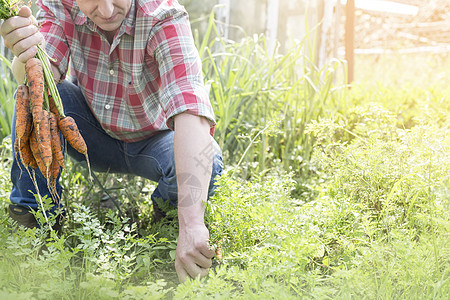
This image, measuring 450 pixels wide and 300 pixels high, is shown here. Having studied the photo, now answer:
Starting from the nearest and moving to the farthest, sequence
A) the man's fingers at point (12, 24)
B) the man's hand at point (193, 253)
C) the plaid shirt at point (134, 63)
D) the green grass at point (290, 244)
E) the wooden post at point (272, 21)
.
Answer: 1. the green grass at point (290, 244)
2. the man's hand at point (193, 253)
3. the man's fingers at point (12, 24)
4. the plaid shirt at point (134, 63)
5. the wooden post at point (272, 21)

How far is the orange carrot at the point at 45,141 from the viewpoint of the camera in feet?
5.05

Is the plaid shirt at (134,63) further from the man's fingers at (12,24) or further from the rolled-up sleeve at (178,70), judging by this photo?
the man's fingers at (12,24)

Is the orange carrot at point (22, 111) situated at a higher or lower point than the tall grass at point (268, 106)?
higher

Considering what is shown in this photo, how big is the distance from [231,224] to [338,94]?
1.58 m

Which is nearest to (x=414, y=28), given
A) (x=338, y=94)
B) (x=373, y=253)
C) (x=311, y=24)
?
(x=311, y=24)

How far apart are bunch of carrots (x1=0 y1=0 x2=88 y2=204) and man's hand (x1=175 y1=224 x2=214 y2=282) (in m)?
0.52

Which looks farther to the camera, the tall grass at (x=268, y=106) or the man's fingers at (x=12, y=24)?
the tall grass at (x=268, y=106)

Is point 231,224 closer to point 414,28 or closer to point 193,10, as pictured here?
point 193,10

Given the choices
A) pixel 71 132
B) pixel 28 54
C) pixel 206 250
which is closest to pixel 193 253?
pixel 206 250

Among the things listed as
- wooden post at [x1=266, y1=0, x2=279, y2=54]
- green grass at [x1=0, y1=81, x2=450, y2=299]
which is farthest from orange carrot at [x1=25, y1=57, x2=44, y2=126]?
wooden post at [x1=266, y1=0, x2=279, y2=54]

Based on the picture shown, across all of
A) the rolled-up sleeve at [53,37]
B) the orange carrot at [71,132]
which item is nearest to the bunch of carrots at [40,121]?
the orange carrot at [71,132]

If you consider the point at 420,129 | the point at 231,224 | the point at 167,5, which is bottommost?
the point at 231,224

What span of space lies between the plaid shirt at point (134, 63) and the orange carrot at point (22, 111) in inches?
10.6

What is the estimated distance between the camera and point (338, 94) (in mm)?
2910
